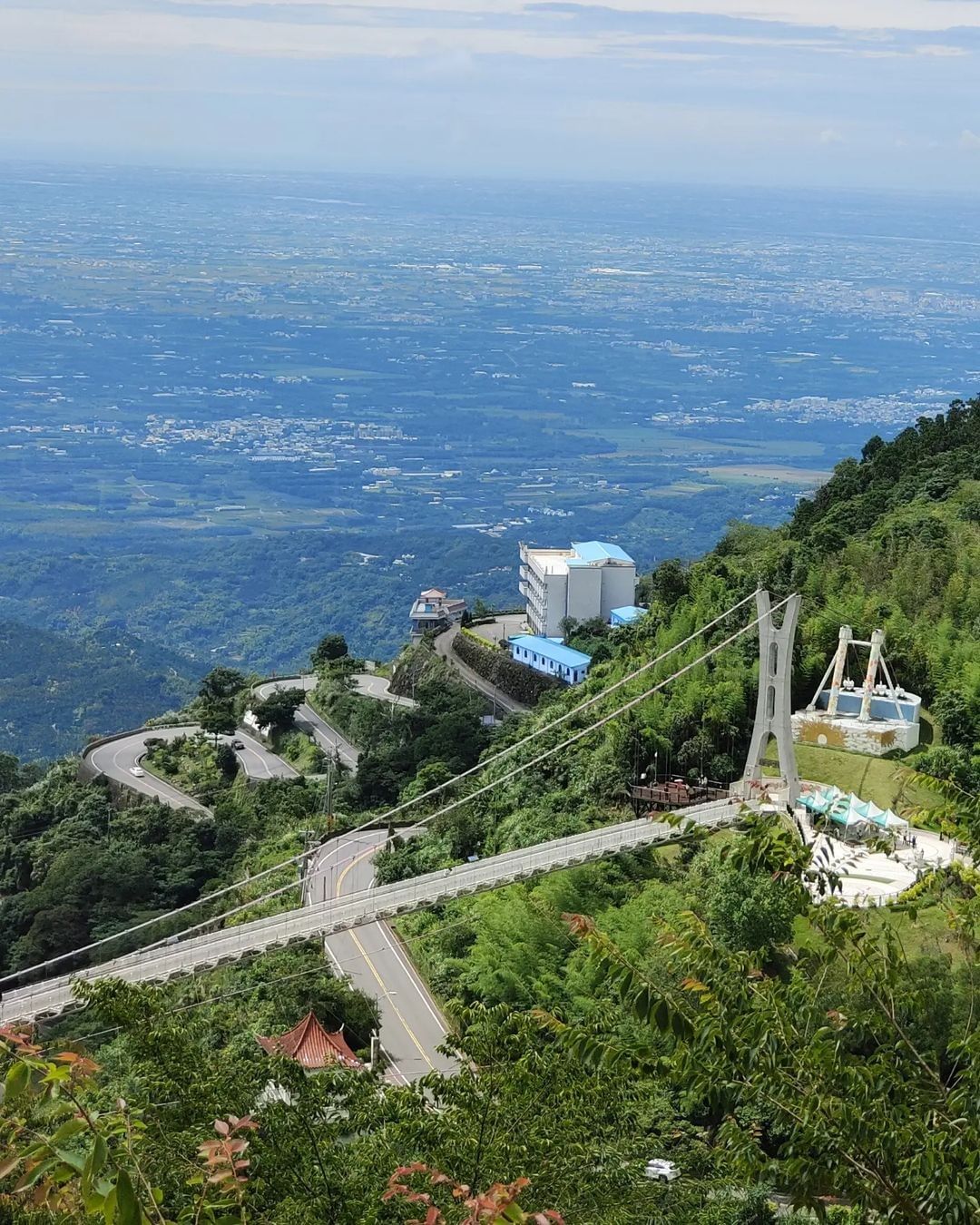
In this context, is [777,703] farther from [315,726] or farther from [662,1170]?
[315,726]

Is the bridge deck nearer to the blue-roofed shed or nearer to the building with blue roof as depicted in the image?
the building with blue roof

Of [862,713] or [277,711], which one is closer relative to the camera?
[862,713]

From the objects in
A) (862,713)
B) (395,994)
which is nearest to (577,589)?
(862,713)

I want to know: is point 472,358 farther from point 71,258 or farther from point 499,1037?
point 499,1037

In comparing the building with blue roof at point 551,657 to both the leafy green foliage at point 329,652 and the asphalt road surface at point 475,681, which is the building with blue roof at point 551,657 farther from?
the leafy green foliage at point 329,652

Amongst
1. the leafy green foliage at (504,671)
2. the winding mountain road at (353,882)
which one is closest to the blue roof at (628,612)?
the leafy green foliage at (504,671)

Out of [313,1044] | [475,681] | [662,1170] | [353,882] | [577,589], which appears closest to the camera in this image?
[662,1170]
